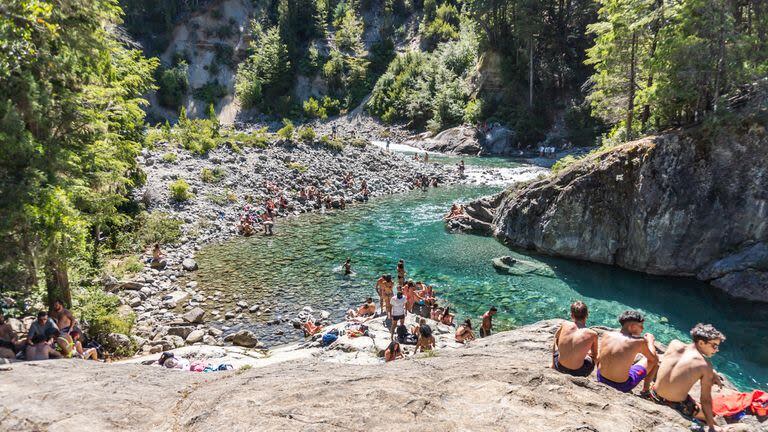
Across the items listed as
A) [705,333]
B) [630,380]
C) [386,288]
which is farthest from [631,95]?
[705,333]

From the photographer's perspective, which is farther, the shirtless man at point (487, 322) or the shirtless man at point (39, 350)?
the shirtless man at point (487, 322)

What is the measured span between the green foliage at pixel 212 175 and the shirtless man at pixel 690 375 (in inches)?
1081

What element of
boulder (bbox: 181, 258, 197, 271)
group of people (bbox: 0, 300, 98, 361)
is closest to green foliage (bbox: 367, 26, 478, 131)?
boulder (bbox: 181, 258, 197, 271)

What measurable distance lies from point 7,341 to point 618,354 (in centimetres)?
1117

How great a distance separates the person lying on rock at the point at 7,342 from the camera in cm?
855

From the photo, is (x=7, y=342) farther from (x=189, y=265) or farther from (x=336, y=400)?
(x=189, y=265)

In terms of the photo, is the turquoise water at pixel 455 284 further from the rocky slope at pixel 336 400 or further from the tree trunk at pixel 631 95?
the rocky slope at pixel 336 400

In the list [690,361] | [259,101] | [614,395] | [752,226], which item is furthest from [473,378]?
[259,101]

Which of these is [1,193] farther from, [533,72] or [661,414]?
[533,72]

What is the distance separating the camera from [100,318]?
494 inches

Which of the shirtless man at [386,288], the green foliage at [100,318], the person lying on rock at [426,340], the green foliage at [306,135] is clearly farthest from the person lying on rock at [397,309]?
the green foliage at [306,135]

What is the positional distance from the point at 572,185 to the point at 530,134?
89.9ft

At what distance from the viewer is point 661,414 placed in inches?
209

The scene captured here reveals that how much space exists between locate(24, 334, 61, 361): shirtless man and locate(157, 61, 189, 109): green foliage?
201 feet
